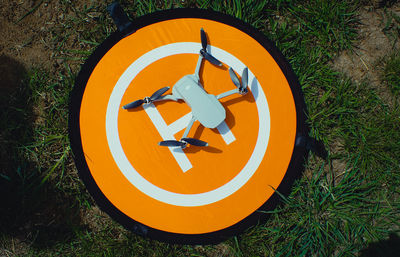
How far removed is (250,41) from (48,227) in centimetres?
171

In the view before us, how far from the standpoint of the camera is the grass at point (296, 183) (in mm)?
1871

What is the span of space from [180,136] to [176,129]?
0.15ft

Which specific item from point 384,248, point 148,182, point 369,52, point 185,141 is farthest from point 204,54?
point 384,248

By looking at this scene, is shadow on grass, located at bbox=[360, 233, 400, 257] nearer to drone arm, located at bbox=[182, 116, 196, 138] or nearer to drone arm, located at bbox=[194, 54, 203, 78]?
drone arm, located at bbox=[182, 116, 196, 138]

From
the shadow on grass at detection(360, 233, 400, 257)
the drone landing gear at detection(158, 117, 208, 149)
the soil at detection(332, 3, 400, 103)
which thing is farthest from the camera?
the soil at detection(332, 3, 400, 103)

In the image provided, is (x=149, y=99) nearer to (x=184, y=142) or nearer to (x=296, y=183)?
(x=184, y=142)

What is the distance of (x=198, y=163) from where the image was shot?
1.69m

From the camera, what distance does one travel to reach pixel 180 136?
1702mm

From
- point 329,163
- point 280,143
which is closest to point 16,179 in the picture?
point 280,143

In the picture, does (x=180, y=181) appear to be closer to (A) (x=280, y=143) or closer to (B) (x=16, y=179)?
(A) (x=280, y=143)

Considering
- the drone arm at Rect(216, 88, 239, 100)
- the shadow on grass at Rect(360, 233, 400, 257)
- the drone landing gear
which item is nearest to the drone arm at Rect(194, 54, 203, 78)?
the drone arm at Rect(216, 88, 239, 100)

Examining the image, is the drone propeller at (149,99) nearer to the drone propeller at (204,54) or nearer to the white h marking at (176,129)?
the white h marking at (176,129)

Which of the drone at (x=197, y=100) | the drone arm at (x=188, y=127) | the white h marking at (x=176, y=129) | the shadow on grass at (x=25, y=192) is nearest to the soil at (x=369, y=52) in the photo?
the drone at (x=197, y=100)

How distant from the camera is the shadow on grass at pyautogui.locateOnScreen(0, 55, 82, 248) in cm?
190
